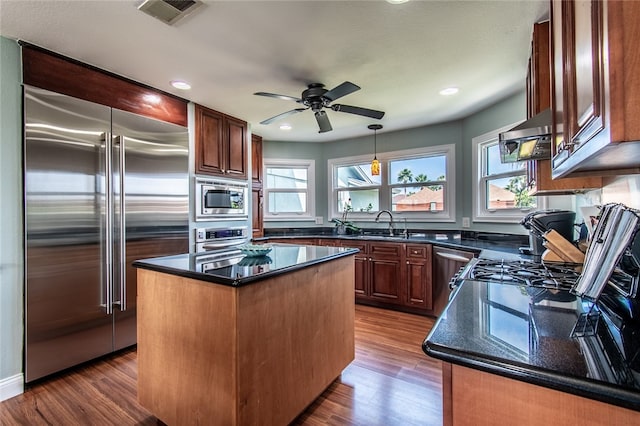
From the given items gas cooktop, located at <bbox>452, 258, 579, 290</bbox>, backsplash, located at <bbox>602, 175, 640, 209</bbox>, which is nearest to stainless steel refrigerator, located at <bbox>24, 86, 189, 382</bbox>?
gas cooktop, located at <bbox>452, 258, 579, 290</bbox>

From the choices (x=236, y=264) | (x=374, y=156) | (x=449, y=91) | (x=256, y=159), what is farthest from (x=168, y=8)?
(x=374, y=156)

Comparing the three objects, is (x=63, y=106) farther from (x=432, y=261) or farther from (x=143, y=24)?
(x=432, y=261)

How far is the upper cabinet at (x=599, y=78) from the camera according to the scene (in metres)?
0.55

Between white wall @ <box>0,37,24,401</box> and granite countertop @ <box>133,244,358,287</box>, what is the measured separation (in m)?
1.04

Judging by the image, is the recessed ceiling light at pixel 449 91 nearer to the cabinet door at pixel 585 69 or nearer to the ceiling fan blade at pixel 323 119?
the ceiling fan blade at pixel 323 119

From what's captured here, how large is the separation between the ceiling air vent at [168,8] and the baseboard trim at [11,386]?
101 inches

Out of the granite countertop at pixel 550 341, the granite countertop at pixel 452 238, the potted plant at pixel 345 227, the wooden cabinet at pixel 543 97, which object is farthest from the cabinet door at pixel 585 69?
the potted plant at pixel 345 227

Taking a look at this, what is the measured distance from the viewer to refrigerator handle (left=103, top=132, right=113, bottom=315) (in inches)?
97.7

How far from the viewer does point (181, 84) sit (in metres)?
2.82

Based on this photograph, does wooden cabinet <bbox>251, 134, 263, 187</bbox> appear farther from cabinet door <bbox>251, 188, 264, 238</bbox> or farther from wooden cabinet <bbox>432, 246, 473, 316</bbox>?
wooden cabinet <bbox>432, 246, 473, 316</bbox>

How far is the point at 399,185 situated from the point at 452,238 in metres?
1.09

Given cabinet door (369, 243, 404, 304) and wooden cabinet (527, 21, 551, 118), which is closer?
wooden cabinet (527, 21, 551, 118)

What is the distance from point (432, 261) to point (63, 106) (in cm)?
374

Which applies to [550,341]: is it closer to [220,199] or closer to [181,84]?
[181,84]
